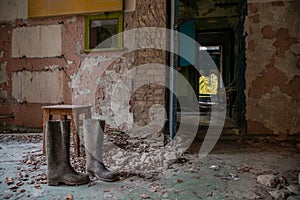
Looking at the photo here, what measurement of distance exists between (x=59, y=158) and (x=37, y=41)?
299 centimetres

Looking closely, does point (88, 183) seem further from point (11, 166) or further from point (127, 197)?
point (11, 166)

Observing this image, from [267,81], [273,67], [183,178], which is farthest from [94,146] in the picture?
[273,67]

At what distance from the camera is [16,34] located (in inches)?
173

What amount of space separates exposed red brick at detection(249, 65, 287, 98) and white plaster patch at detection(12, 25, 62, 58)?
3.07 m

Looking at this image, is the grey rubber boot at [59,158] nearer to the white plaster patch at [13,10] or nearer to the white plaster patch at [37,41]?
the white plaster patch at [37,41]

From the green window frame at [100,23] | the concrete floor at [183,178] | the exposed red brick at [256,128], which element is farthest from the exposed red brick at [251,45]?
the green window frame at [100,23]

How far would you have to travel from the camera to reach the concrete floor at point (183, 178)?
5.66ft

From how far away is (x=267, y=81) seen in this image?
141 inches

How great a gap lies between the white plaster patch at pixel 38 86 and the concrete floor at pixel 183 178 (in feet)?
4.44

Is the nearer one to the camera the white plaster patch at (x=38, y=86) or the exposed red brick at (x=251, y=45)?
the exposed red brick at (x=251, y=45)

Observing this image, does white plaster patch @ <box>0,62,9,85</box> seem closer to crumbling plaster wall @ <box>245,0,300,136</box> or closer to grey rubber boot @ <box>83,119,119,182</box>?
grey rubber boot @ <box>83,119,119,182</box>

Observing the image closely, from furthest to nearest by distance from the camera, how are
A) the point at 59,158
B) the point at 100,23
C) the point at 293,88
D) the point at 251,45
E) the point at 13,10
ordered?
1. the point at 13,10
2. the point at 100,23
3. the point at 251,45
4. the point at 293,88
5. the point at 59,158

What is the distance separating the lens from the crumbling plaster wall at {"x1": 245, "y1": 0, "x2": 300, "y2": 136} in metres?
3.51

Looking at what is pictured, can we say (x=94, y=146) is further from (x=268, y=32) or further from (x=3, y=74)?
(x=3, y=74)
